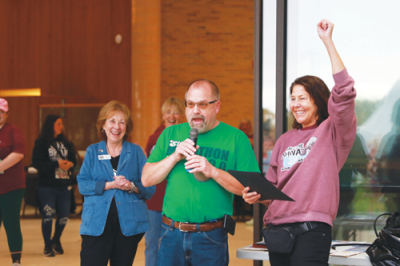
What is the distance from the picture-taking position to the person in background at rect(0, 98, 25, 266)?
431 centimetres

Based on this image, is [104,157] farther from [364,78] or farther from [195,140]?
[364,78]

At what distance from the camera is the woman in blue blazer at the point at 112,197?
9.04ft

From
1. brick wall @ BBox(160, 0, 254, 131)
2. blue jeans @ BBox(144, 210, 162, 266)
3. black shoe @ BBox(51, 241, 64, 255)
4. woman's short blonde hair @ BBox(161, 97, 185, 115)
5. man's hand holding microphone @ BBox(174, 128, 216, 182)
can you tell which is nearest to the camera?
man's hand holding microphone @ BBox(174, 128, 216, 182)

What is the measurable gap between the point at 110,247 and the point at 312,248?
1392 mm

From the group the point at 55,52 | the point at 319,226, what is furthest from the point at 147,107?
the point at 319,226

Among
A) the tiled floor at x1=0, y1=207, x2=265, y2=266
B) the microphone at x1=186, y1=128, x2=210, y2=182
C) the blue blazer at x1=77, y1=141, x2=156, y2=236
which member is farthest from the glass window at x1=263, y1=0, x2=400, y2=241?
the tiled floor at x1=0, y1=207, x2=265, y2=266

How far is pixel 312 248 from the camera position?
6.35ft

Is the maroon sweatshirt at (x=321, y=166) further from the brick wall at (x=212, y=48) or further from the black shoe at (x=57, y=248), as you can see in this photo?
the brick wall at (x=212, y=48)

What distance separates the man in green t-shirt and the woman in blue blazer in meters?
0.63

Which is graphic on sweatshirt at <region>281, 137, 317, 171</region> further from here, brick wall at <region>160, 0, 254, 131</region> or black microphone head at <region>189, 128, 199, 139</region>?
brick wall at <region>160, 0, 254, 131</region>

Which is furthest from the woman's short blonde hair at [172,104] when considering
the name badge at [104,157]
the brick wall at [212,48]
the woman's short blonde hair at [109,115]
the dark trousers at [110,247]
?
the brick wall at [212,48]

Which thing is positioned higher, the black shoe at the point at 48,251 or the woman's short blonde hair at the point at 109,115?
the woman's short blonde hair at the point at 109,115

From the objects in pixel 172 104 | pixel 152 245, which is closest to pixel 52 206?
pixel 152 245

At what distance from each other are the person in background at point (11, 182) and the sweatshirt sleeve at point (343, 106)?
3469 mm
